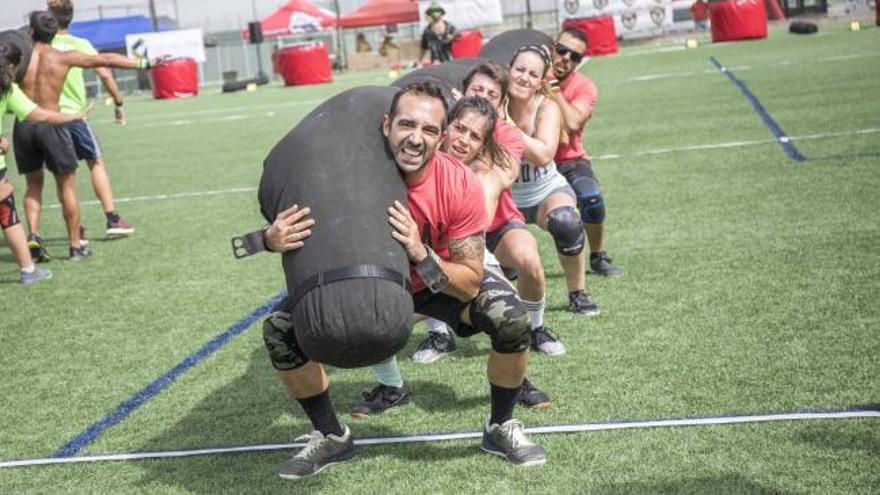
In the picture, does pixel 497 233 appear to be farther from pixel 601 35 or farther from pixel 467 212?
pixel 601 35

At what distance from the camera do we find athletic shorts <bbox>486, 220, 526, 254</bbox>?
5504 millimetres

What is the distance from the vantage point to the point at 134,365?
20.3 feet

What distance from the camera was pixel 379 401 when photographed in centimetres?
512

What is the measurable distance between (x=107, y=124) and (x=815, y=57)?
1570cm

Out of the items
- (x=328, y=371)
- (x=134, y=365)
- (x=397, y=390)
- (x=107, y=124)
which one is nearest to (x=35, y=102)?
(x=134, y=365)

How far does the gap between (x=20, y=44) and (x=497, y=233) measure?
4.82 metres

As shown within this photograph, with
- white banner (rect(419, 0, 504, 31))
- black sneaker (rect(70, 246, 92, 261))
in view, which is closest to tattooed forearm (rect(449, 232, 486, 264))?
black sneaker (rect(70, 246, 92, 261))

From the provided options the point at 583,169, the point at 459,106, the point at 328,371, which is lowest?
the point at 328,371

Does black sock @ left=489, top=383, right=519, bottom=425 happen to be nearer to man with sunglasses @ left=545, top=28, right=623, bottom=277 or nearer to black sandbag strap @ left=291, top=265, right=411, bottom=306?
black sandbag strap @ left=291, top=265, right=411, bottom=306

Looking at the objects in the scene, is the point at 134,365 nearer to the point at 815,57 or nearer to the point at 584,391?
the point at 584,391

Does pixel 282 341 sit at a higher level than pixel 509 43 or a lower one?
lower

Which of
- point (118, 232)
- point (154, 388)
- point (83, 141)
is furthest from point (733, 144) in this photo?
point (154, 388)

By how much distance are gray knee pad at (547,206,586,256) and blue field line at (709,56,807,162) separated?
516cm

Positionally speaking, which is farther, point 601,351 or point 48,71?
point 48,71
